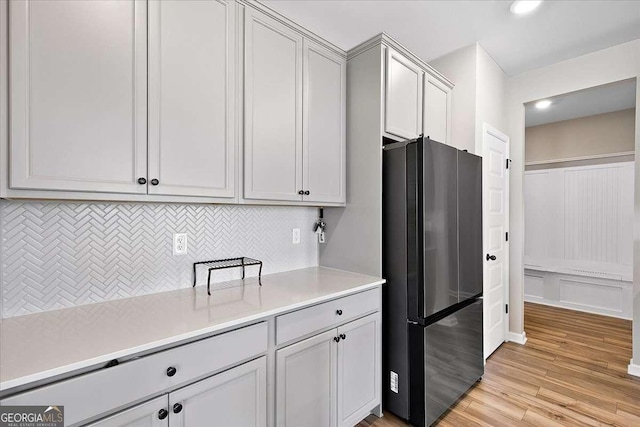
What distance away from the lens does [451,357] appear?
6.75 feet

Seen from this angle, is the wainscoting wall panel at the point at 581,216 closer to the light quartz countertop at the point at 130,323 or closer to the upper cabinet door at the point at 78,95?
the light quartz countertop at the point at 130,323

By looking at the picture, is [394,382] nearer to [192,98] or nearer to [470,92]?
[192,98]

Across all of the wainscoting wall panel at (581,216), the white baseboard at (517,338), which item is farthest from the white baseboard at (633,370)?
the wainscoting wall panel at (581,216)

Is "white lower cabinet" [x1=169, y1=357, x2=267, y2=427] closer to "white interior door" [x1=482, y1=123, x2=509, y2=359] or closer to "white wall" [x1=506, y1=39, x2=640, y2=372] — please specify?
"white interior door" [x1=482, y1=123, x2=509, y2=359]

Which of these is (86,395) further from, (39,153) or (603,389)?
(603,389)

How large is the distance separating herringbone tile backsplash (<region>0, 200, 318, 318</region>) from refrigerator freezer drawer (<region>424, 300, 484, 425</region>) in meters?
1.30

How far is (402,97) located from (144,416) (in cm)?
228

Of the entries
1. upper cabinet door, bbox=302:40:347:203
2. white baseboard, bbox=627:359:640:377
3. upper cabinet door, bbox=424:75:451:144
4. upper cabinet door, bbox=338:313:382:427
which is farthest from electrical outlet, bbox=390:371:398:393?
white baseboard, bbox=627:359:640:377

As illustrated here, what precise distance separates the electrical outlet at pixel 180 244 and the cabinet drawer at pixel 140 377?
696 mm

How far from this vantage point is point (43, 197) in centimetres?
111

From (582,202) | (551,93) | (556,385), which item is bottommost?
(556,385)

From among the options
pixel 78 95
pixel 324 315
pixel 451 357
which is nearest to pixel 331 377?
pixel 324 315

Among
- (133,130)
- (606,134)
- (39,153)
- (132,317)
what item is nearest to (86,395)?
(132,317)

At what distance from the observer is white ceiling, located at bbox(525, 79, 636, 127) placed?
3422mm
